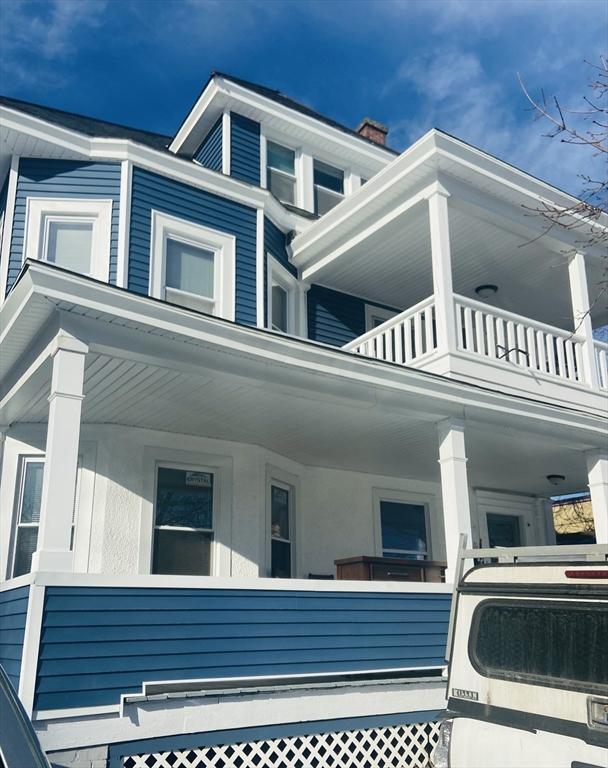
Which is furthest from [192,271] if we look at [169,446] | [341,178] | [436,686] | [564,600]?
[564,600]

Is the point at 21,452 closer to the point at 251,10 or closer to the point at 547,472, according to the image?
the point at 547,472

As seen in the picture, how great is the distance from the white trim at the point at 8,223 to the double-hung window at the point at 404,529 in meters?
6.37

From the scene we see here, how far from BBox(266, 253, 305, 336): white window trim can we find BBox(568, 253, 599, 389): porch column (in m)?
4.10

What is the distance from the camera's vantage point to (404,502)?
12125 millimetres

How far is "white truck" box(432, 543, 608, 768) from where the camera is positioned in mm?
3578

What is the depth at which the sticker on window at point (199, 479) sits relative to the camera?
30.6 feet

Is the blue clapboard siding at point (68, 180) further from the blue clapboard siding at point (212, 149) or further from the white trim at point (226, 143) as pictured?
the blue clapboard siding at point (212, 149)

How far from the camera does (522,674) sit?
12.9 feet

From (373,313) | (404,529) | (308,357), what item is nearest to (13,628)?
(308,357)

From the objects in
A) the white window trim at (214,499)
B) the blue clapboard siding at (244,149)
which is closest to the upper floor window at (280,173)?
the blue clapboard siding at (244,149)

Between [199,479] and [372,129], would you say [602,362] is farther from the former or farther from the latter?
[372,129]

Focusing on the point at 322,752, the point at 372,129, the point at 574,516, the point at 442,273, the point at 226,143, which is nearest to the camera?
the point at 322,752

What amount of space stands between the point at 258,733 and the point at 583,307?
7.29 meters

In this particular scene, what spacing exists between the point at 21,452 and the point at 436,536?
6745 mm
